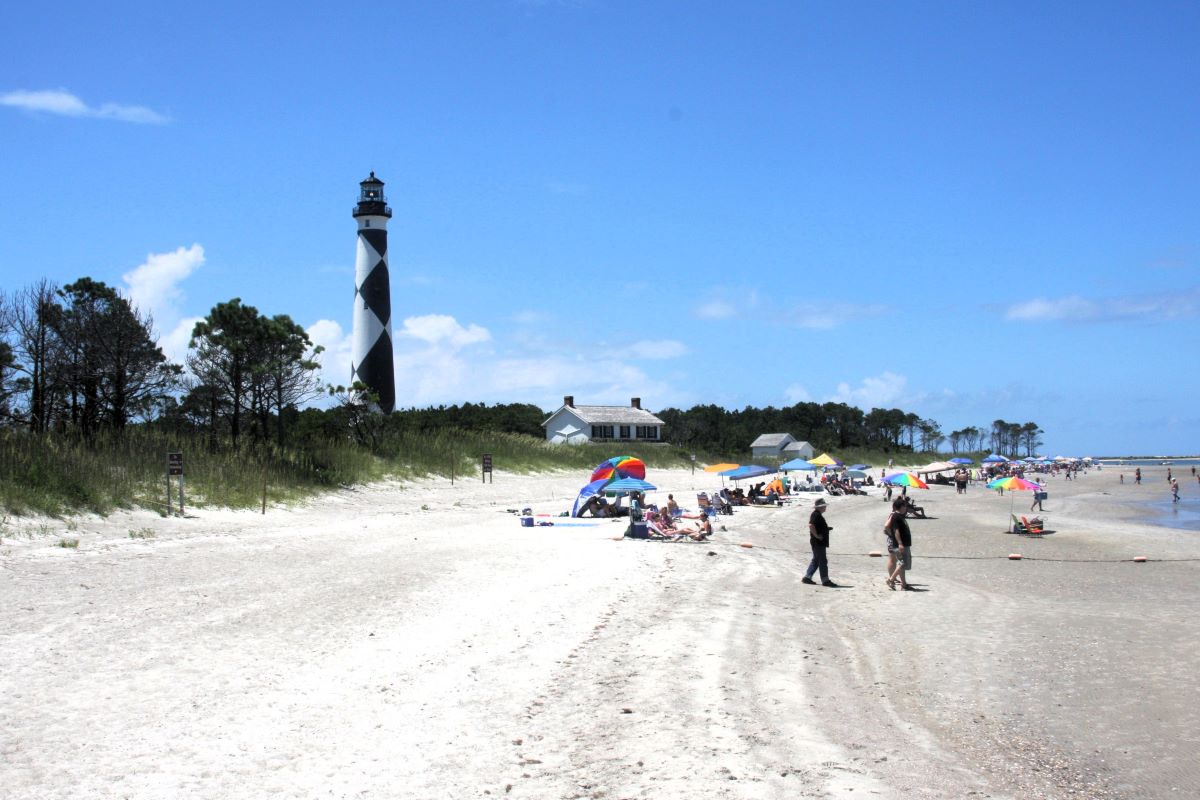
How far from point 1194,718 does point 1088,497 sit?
151 feet

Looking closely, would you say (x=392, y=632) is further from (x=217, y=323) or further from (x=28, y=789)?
(x=217, y=323)

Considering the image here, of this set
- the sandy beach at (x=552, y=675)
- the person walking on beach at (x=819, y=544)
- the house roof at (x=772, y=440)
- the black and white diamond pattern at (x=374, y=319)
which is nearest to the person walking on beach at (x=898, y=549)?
the sandy beach at (x=552, y=675)

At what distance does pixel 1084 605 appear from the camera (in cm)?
1370

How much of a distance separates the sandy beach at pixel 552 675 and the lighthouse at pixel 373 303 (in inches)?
946

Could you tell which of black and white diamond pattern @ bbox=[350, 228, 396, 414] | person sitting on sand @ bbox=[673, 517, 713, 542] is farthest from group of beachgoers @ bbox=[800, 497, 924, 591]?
black and white diamond pattern @ bbox=[350, 228, 396, 414]

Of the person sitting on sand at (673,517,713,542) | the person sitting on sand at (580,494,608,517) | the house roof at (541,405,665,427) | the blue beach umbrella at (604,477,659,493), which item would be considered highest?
the house roof at (541,405,665,427)

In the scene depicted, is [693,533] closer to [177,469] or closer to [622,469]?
[622,469]

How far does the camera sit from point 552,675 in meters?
8.38

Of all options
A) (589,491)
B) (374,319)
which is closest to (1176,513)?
(589,491)

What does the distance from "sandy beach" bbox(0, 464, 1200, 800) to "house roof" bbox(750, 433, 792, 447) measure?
66.4m

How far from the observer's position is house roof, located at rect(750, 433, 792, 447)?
8288 cm

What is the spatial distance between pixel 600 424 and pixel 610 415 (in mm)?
2016

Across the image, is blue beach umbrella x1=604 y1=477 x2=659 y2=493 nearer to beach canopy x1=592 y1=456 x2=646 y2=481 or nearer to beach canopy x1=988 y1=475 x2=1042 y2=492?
beach canopy x1=592 y1=456 x2=646 y2=481

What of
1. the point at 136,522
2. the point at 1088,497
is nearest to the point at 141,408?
the point at 136,522
